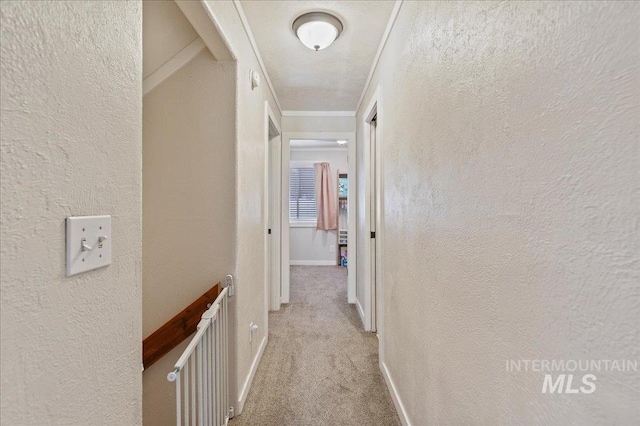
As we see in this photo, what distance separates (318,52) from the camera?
2248 mm

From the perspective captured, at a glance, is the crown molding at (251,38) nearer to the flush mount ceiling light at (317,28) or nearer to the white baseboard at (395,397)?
the flush mount ceiling light at (317,28)

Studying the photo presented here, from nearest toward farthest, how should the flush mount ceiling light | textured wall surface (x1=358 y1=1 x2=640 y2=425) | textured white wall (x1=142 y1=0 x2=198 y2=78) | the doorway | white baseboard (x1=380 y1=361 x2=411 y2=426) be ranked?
1. textured wall surface (x1=358 y1=1 x2=640 y2=425)
2. textured white wall (x1=142 y1=0 x2=198 y2=78)
3. white baseboard (x1=380 y1=361 x2=411 y2=426)
4. the flush mount ceiling light
5. the doorway

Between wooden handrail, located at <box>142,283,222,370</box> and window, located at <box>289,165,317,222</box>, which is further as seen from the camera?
window, located at <box>289,165,317,222</box>

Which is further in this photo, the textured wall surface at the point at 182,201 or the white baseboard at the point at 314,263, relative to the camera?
the white baseboard at the point at 314,263

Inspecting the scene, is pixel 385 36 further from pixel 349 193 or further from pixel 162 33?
pixel 349 193

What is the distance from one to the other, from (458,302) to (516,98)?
0.65 m

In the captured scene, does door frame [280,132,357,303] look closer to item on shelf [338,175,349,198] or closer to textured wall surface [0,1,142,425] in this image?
item on shelf [338,175,349,198]

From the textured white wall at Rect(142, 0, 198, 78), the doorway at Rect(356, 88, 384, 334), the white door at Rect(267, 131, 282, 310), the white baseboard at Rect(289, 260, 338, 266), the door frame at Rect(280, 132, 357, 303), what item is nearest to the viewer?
the textured white wall at Rect(142, 0, 198, 78)

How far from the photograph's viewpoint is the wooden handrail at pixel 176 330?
152cm

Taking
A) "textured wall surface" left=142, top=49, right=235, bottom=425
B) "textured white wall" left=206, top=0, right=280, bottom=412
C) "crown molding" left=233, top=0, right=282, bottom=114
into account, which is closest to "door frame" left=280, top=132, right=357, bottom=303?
"crown molding" left=233, top=0, right=282, bottom=114

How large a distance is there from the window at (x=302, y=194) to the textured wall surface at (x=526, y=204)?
189 inches

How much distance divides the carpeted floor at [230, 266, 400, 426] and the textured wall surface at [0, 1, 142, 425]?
1.24 metres

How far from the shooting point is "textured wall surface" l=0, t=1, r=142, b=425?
1.51 ft

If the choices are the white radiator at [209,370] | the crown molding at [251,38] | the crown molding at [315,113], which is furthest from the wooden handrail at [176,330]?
the crown molding at [315,113]
